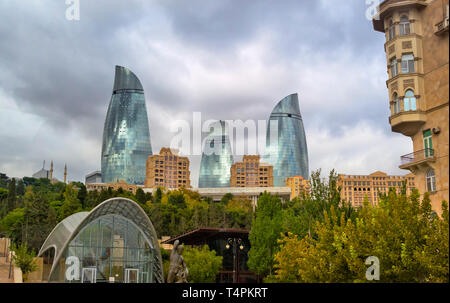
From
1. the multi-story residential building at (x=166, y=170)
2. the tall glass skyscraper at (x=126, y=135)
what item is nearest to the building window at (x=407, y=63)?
the multi-story residential building at (x=166, y=170)

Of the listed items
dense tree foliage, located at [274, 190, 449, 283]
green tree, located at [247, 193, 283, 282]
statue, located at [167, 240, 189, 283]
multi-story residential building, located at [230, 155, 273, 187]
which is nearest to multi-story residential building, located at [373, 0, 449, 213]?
dense tree foliage, located at [274, 190, 449, 283]

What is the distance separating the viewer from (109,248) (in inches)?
1243

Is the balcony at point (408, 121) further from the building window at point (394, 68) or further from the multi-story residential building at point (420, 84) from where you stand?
the building window at point (394, 68)

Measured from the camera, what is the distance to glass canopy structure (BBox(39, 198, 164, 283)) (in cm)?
3030

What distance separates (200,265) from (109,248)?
7127 mm

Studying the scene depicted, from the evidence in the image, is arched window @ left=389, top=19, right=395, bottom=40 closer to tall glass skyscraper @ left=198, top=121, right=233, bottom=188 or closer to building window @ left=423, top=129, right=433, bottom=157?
building window @ left=423, top=129, right=433, bottom=157

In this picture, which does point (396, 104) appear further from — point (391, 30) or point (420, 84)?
point (391, 30)

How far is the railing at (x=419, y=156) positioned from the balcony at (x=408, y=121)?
4.53 feet

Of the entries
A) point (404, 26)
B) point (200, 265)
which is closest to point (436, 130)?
point (404, 26)

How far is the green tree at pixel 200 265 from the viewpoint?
114 feet

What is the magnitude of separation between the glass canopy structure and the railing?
18.3m

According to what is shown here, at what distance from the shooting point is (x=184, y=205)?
7194 centimetres
